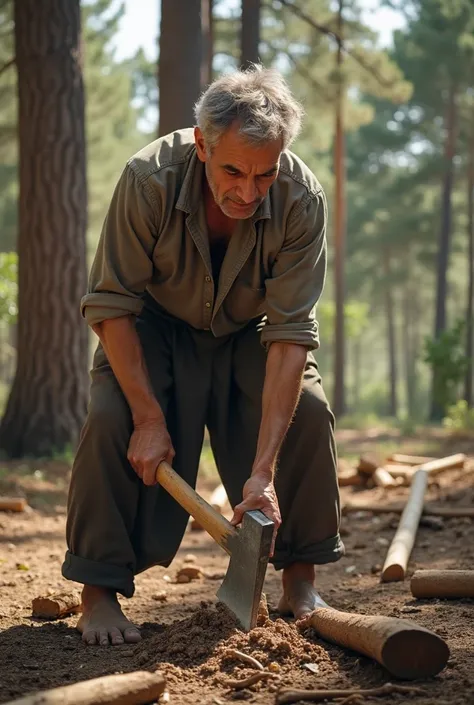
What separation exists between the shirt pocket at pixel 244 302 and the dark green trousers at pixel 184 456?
0.11m

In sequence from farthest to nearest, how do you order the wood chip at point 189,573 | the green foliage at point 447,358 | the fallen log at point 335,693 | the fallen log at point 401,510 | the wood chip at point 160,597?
the green foliage at point 447,358 → the fallen log at point 401,510 → the wood chip at point 189,573 → the wood chip at point 160,597 → the fallen log at point 335,693

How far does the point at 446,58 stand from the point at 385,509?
21.5 metres

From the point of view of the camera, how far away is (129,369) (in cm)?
330

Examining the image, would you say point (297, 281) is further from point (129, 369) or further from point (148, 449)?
point (148, 449)

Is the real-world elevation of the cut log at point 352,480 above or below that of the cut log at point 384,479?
below

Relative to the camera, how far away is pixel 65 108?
786 cm

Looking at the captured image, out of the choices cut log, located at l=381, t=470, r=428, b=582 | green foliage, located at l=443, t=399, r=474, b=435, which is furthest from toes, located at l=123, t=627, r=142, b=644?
green foliage, located at l=443, t=399, r=474, b=435

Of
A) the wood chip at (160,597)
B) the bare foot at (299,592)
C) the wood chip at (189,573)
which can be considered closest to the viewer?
the bare foot at (299,592)

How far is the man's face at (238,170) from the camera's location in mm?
2986

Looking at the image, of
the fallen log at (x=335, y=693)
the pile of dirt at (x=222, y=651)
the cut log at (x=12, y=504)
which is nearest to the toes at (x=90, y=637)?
the pile of dirt at (x=222, y=651)

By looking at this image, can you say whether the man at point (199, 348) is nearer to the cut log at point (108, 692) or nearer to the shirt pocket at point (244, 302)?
the shirt pocket at point (244, 302)

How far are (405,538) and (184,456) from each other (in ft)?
5.44

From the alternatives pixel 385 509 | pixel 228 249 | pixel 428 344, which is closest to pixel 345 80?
pixel 428 344

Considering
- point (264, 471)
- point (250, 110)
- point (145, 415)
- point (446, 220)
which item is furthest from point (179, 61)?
point (446, 220)
